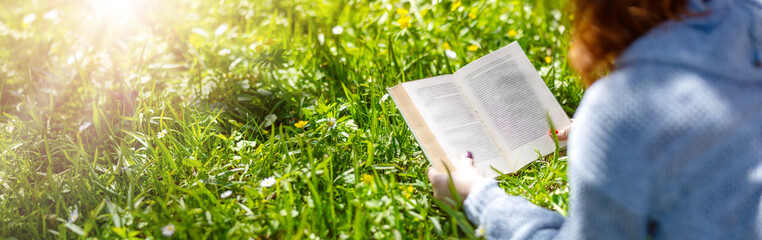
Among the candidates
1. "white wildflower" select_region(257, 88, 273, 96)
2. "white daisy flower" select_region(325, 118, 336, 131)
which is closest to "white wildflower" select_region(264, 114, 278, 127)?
"white wildflower" select_region(257, 88, 273, 96)

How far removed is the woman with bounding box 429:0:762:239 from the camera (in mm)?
828

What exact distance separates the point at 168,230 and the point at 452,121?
0.86m

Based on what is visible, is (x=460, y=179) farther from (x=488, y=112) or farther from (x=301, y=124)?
(x=301, y=124)

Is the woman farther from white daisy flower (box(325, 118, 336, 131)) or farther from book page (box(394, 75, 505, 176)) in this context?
white daisy flower (box(325, 118, 336, 131))

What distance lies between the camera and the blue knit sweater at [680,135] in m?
0.83

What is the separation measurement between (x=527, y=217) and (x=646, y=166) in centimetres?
40

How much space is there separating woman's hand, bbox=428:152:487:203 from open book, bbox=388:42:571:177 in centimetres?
5

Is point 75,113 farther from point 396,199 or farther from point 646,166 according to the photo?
point 646,166

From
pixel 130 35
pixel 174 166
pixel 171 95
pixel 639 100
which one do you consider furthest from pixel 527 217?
pixel 130 35

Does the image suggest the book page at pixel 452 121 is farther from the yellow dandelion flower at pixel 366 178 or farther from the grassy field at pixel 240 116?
the yellow dandelion flower at pixel 366 178

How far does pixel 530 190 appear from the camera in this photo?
1.53 metres

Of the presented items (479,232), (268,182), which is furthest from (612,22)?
(268,182)

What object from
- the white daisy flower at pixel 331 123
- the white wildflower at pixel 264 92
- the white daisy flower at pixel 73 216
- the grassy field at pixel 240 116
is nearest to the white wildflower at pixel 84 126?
the grassy field at pixel 240 116

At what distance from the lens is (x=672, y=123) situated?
0.82 metres
